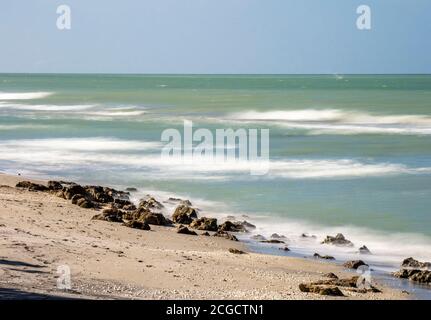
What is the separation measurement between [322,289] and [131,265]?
2.31 meters

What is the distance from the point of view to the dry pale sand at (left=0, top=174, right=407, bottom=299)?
844 centimetres

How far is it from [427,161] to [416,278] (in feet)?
45.2

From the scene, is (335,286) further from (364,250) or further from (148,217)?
(148,217)

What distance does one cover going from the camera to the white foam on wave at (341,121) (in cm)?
3519

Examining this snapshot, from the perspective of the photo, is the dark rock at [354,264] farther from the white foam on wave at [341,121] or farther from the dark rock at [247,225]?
the white foam on wave at [341,121]

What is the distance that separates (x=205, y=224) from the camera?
12961mm

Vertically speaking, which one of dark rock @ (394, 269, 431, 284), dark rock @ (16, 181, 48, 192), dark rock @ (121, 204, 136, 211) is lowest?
dark rock @ (394, 269, 431, 284)

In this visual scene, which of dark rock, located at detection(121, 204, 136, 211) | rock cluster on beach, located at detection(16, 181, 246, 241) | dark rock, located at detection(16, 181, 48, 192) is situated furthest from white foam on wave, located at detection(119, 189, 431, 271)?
dark rock, located at detection(16, 181, 48, 192)

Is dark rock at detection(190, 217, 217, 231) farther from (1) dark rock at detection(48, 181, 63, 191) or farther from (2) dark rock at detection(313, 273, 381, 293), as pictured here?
(1) dark rock at detection(48, 181, 63, 191)

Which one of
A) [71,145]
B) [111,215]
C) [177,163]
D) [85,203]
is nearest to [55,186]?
[85,203]

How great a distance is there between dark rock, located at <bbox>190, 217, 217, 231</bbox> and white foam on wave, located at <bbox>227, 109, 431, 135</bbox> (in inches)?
842
